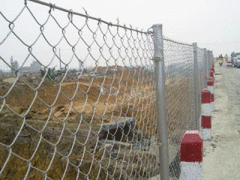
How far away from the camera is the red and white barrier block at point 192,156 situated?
2088mm

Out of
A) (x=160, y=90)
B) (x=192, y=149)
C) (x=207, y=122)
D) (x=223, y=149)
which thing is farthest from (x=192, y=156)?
(x=207, y=122)

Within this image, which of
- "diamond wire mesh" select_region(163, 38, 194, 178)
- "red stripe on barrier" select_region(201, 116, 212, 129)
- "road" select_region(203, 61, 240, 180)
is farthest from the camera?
"red stripe on barrier" select_region(201, 116, 212, 129)

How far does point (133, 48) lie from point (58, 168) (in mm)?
5954

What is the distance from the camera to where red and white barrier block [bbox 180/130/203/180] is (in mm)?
2088

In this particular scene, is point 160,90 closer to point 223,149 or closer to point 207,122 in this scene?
point 223,149

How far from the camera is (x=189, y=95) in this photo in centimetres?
474

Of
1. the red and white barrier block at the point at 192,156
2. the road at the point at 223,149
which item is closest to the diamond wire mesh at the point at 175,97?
the road at the point at 223,149

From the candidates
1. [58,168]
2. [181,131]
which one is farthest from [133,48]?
[58,168]

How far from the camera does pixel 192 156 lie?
2.12 m

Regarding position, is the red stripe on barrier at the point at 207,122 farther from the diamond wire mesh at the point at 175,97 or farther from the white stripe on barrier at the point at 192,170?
the white stripe on barrier at the point at 192,170

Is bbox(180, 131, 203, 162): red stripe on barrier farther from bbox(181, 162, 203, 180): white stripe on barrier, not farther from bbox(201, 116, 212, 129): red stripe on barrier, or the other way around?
bbox(201, 116, 212, 129): red stripe on barrier

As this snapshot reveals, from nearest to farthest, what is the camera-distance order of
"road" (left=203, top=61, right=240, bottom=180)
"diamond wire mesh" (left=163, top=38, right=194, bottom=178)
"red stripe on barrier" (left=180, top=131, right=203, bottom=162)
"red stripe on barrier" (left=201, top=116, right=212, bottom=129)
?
"red stripe on barrier" (left=180, top=131, right=203, bottom=162) → "diamond wire mesh" (left=163, top=38, right=194, bottom=178) → "road" (left=203, top=61, right=240, bottom=180) → "red stripe on barrier" (left=201, top=116, right=212, bottom=129)

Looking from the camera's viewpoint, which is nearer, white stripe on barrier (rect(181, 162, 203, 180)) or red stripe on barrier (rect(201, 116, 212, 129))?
white stripe on barrier (rect(181, 162, 203, 180))

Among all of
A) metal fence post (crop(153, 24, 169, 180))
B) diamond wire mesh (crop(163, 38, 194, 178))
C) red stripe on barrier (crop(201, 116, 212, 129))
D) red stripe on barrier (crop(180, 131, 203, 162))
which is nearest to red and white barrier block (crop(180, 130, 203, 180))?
red stripe on barrier (crop(180, 131, 203, 162))
